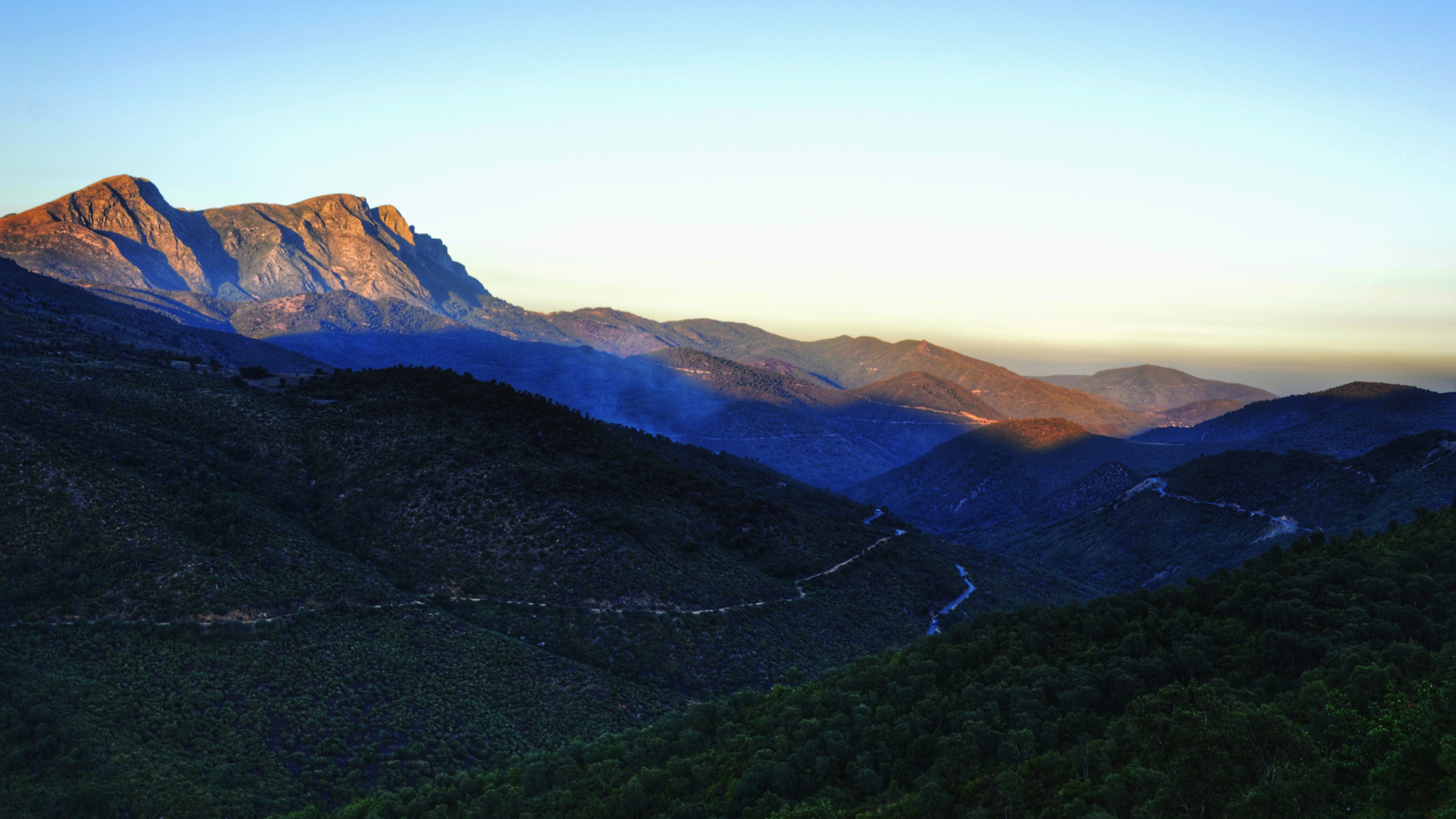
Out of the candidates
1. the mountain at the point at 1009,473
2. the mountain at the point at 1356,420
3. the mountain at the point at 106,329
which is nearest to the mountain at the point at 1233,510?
the mountain at the point at 1009,473

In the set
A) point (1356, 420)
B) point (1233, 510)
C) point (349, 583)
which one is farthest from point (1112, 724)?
point (1356, 420)

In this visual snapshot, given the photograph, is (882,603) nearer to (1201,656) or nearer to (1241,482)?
(1201,656)

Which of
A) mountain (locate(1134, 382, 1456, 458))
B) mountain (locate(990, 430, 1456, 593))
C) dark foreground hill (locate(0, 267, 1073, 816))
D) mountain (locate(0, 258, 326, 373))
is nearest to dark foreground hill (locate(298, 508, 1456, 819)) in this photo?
dark foreground hill (locate(0, 267, 1073, 816))

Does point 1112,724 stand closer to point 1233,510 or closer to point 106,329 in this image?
point 1233,510

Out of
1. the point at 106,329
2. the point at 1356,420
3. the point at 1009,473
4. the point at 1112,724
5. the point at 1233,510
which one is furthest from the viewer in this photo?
the point at 1009,473

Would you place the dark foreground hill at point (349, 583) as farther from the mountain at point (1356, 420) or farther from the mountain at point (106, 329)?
the mountain at point (1356, 420)
